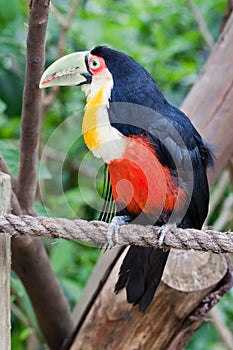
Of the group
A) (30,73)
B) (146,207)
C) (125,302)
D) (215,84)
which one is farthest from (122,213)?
(215,84)

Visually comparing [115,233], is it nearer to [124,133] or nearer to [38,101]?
[124,133]

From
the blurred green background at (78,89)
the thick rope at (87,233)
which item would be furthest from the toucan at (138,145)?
the blurred green background at (78,89)

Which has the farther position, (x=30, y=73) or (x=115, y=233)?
(x=30, y=73)

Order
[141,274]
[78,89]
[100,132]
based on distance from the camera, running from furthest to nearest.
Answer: [78,89]
[141,274]
[100,132]

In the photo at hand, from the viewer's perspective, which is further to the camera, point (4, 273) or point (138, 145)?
point (138, 145)

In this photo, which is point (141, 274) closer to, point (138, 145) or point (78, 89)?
point (138, 145)

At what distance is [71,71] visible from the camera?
49.3 inches

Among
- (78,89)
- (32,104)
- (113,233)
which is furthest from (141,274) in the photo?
(78,89)

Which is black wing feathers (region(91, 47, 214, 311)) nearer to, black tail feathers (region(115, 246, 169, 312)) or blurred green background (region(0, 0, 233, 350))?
black tail feathers (region(115, 246, 169, 312))

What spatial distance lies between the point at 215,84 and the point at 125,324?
0.69m

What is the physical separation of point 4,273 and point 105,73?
0.44m

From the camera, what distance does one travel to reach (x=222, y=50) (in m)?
1.76

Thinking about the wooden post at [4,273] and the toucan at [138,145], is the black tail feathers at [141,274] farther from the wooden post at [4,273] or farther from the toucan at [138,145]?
the wooden post at [4,273]

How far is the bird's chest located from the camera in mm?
1200
